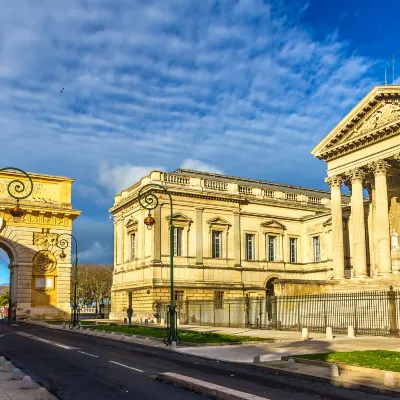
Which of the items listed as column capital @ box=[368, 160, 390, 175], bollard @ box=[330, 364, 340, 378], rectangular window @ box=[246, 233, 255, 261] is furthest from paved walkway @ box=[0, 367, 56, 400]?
rectangular window @ box=[246, 233, 255, 261]

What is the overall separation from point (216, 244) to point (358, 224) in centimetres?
1715

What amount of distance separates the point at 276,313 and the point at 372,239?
1453 cm

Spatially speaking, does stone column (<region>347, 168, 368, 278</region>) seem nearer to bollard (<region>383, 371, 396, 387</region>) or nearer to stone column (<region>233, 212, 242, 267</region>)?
stone column (<region>233, 212, 242, 267</region>)

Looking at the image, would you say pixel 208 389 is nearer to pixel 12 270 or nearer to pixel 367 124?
pixel 367 124

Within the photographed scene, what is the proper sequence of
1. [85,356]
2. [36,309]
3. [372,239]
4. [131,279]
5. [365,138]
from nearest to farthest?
1. [85,356]
2. [365,138]
3. [372,239]
4. [36,309]
5. [131,279]

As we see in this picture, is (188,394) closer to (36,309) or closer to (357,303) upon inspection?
(357,303)

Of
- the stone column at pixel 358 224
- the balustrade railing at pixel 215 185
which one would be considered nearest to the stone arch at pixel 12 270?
the balustrade railing at pixel 215 185

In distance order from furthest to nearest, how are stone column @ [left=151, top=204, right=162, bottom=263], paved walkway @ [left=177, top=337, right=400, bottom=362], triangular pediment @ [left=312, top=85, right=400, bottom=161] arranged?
1. stone column @ [left=151, top=204, right=162, bottom=263]
2. triangular pediment @ [left=312, top=85, right=400, bottom=161]
3. paved walkway @ [left=177, top=337, right=400, bottom=362]

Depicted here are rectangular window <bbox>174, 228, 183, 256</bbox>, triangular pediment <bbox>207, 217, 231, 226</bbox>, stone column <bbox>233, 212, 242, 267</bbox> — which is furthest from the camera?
stone column <bbox>233, 212, 242, 267</bbox>

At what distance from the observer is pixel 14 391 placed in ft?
38.7

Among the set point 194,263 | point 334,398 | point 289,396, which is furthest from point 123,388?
point 194,263

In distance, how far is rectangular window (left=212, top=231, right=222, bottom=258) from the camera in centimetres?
5584

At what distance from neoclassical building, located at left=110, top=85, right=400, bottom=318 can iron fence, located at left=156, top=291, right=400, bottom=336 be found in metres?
2.77

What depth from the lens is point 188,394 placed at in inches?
476
